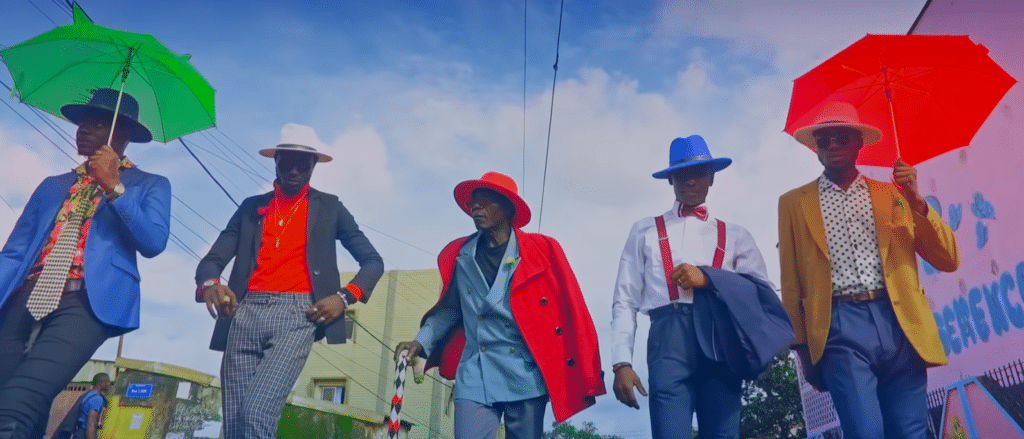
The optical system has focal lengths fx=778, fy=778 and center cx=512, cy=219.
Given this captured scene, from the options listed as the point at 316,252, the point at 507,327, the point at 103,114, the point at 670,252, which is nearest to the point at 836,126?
the point at 670,252

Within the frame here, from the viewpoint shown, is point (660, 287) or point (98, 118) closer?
point (660, 287)

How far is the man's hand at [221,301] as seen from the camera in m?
4.32

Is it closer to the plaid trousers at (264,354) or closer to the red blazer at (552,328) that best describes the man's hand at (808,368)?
the red blazer at (552,328)

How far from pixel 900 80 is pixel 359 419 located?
2015 centimetres

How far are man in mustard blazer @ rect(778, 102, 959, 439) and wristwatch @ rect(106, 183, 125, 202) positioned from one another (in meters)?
3.78

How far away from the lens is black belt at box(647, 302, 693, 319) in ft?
13.5

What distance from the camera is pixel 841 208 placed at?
454 cm

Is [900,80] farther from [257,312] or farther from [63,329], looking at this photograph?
[63,329]

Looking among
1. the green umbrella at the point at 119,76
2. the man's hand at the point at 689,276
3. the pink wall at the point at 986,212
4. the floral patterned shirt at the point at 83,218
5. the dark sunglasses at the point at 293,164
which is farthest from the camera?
the pink wall at the point at 986,212

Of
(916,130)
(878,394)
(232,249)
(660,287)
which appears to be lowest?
(878,394)

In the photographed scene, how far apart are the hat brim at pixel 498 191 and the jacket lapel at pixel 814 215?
1657 mm

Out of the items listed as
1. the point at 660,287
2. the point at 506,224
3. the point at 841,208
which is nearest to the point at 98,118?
the point at 506,224

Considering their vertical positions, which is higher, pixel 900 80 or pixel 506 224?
pixel 900 80

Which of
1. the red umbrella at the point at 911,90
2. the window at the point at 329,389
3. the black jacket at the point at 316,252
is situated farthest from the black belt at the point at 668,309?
the window at the point at 329,389
